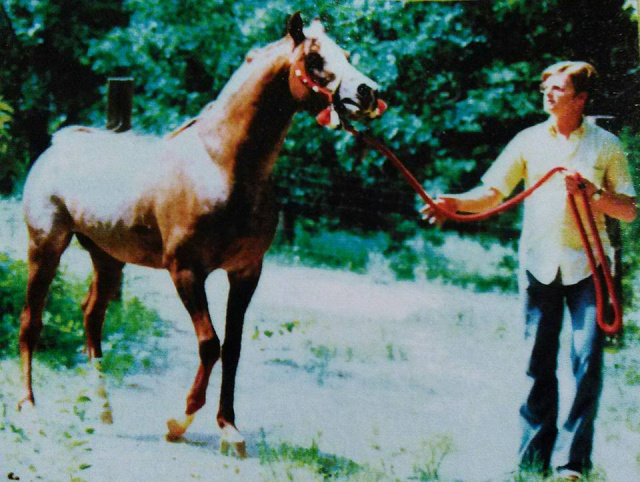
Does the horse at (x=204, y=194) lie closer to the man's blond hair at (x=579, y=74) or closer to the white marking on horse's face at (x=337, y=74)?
the white marking on horse's face at (x=337, y=74)

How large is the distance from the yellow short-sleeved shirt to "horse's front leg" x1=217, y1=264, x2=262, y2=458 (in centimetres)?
96

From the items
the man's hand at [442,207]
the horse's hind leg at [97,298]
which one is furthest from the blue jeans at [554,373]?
the horse's hind leg at [97,298]

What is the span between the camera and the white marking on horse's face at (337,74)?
2.31m

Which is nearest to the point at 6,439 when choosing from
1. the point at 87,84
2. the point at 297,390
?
the point at 297,390

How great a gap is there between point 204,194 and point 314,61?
573 millimetres

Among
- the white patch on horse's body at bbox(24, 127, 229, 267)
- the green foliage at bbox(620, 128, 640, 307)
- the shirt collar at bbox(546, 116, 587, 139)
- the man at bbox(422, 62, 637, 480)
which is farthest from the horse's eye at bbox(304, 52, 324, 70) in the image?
the green foliage at bbox(620, 128, 640, 307)

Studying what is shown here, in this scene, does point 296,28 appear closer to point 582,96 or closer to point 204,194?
point 204,194

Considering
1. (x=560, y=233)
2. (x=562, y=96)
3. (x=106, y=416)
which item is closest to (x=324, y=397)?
(x=106, y=416)

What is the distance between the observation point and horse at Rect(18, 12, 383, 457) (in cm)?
244

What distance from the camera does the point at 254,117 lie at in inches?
99.9

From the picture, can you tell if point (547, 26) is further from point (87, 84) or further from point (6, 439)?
point (6, 439)

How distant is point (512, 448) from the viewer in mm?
2854

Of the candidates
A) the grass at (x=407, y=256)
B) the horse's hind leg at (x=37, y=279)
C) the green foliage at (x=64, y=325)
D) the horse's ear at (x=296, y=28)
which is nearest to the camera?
the horse's ear at (x=296, y=28)

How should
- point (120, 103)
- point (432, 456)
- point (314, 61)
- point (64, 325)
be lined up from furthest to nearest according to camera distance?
point (64, 325) → point (120, 103) → point (432, 456) → point (314, 61)
